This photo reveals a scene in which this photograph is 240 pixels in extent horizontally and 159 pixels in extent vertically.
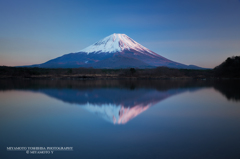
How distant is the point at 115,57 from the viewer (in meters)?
145

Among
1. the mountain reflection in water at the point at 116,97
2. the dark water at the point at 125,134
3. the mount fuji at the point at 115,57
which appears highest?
the mount fuji at the point at 115,57

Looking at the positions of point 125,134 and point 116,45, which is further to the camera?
point 116,45

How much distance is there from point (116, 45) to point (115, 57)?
2955cm

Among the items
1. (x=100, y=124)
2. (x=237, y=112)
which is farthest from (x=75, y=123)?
(x=237, y=112)

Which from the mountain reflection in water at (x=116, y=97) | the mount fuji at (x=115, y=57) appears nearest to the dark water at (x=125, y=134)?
the mountain reflection in water at (x=116, y=97)

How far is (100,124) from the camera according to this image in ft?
22.2

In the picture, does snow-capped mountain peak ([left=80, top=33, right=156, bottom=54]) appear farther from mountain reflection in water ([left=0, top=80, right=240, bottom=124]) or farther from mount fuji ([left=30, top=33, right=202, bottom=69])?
mountain reflection in water ([left=0, top=80, right=240, bottom=124])

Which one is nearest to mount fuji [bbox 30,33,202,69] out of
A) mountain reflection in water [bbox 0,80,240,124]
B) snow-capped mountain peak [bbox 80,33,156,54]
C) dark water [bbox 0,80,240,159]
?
snow-capped mountain peak [bbox 80,33,156,54]

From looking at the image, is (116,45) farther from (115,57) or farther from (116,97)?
→ (116,97)

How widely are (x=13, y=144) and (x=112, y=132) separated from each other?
2601 mm

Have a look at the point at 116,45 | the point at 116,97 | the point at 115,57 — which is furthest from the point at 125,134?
the point at 116,45

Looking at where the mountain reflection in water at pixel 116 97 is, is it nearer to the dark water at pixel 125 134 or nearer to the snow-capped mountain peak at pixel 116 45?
the dark water at pixel 125 134

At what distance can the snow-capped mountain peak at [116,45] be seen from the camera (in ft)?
548

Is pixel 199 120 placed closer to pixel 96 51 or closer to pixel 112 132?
pixel 112 132
